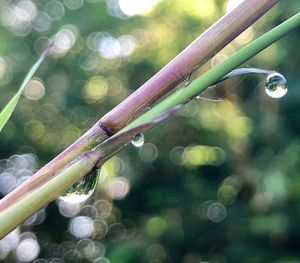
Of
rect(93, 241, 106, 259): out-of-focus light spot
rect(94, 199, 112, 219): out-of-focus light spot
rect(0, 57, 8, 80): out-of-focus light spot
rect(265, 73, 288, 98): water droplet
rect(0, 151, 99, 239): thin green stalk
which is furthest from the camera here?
rect(94, 199, 112, 219): out-of-focus light spot

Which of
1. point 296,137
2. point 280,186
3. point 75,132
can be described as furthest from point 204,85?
point 75,132

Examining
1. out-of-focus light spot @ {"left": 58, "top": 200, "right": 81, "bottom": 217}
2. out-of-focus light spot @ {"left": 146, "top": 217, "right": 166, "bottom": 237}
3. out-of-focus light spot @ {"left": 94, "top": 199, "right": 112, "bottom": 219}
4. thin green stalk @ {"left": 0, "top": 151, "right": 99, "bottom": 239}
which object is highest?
out-of-focus light spot @ {"left": 58, "top": 200, "right": 81, "bottom": 217}

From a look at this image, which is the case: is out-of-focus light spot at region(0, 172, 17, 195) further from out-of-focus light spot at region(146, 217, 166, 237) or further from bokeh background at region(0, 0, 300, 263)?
out-of-focus light spot at region(146, 217, 166, 237)

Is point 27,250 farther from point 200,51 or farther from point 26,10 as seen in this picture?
point 200,51

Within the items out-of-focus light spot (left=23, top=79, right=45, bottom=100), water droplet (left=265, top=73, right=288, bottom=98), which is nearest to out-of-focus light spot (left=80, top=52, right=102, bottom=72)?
out-of-focus light spot (left=23, top=79, right=45, bottom=100)

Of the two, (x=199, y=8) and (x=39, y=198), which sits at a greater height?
(x=199, y=8)

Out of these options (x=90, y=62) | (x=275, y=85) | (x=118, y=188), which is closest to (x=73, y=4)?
(x=90, y=62)

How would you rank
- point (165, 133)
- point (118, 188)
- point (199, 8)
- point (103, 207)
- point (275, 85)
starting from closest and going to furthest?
A: 1. point (275, 85)
2. point (199, 8)
3. point (165, 133)
4. point (118, 188)
5. point (103, 207)
